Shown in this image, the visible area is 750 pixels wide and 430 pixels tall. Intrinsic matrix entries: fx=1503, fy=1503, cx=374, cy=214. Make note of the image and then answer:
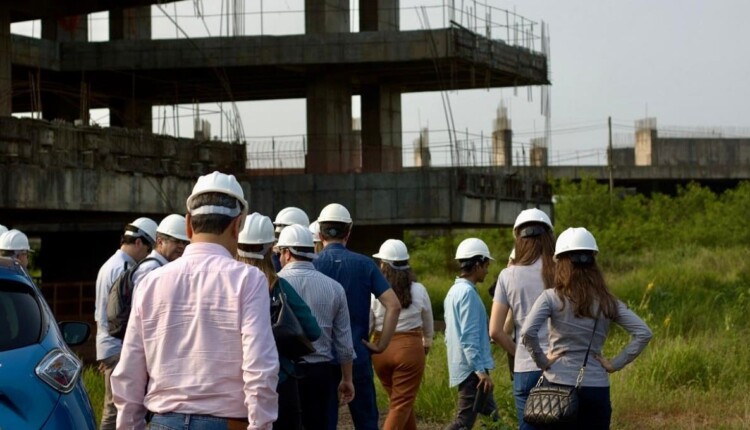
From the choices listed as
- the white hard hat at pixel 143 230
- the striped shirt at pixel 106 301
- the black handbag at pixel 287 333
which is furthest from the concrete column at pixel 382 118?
the black handbag at pixel 287 333

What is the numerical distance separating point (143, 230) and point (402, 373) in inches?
92.6

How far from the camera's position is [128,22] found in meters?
45.6

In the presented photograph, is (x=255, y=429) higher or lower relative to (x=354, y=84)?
lower

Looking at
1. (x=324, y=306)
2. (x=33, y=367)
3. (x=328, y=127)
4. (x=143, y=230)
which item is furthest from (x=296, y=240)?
(x=328, y=127)

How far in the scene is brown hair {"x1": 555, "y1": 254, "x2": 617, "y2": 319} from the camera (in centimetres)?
805

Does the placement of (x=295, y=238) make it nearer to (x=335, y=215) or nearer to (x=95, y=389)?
(x=335, y=215)

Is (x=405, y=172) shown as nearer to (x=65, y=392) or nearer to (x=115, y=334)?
(x=115, y=334)

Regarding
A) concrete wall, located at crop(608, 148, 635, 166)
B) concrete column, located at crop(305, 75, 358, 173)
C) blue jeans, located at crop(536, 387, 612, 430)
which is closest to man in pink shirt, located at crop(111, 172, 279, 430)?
blue jeans, located at crop(536, 387, 612, 430)

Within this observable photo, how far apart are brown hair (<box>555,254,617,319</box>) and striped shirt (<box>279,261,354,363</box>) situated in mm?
1534

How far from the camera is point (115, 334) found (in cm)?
1038

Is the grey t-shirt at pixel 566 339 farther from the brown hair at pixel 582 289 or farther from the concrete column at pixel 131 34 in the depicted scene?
the concrete column at pixel 131 34

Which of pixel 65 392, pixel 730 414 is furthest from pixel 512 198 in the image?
pixel 65 392

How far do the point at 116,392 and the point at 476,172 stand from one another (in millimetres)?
36078

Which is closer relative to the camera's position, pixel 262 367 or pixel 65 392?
pixel 262 367
